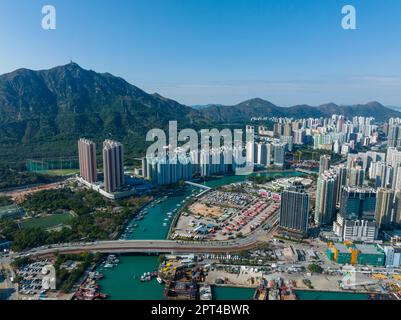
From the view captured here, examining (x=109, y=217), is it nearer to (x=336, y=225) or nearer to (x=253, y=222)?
(x=253, y=222)

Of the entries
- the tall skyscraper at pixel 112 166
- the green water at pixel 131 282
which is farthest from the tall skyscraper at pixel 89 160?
the green water at pixel 131 282

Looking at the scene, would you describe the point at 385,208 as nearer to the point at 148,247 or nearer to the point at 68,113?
the point at 148,247

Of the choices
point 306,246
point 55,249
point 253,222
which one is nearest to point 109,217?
point 55,249

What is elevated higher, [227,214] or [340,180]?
[340,180]

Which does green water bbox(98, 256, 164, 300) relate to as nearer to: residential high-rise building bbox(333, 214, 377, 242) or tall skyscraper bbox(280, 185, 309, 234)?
tall skyscraper bbox(280, 185, 309, 234)

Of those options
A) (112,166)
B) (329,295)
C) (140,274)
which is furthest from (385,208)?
(112,166)

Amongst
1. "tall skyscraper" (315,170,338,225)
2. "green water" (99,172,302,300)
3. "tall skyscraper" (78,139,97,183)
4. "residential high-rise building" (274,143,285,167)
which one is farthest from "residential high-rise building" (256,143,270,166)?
"tall skyscraper" (78,139,97,183)

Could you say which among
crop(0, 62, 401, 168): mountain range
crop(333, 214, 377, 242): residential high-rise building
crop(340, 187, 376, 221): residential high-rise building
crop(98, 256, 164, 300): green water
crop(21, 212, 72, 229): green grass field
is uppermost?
crop(0, 62, 401, 168): mountain range
